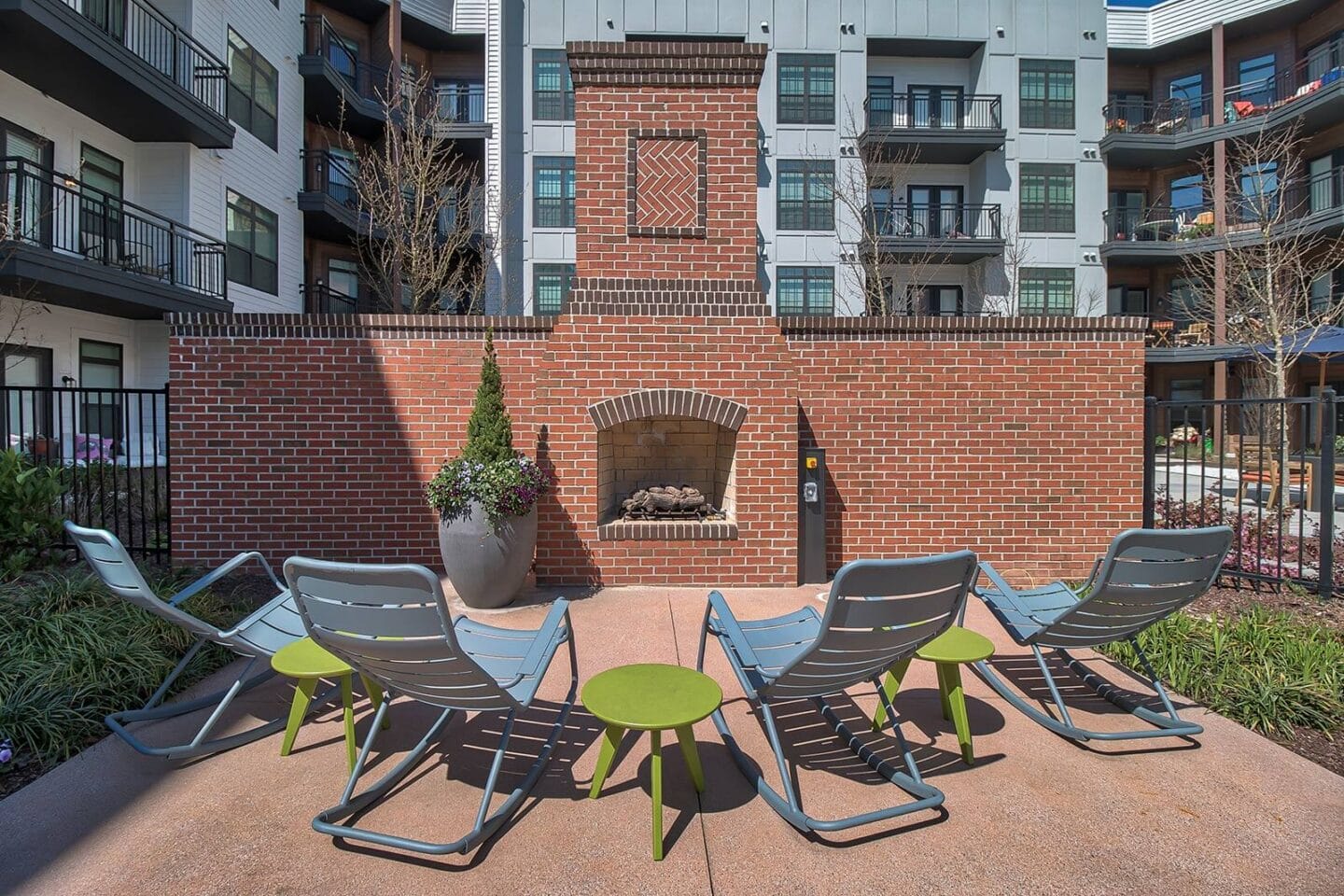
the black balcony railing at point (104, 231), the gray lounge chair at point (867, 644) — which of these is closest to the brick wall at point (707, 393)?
the gray lounge chair at point (867, 644)

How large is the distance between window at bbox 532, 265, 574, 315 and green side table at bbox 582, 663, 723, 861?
17394mm

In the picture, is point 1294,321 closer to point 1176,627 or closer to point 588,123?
point 1176,627

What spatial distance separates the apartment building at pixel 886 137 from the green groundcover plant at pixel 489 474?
45.6 feet

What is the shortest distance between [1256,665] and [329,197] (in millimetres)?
20707

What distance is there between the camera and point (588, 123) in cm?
638

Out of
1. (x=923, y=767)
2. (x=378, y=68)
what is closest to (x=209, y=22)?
(x=378, y=68)

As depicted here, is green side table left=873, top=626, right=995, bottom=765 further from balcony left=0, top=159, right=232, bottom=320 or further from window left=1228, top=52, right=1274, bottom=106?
window left=1228, top=52, right=1274, bottom=106

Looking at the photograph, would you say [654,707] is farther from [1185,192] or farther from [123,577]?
[1185,192]

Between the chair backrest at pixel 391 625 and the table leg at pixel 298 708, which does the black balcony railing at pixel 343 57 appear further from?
the chair backrest at pixel 391 625

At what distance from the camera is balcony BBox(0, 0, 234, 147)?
9.98 metres

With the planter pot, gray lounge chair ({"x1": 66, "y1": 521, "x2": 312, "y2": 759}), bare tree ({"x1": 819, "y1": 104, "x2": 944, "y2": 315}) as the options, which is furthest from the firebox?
bare tree ({"x1": 819, "y1": 104, "x2": 944, "y2": 315})

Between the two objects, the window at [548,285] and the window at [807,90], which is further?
the window at [807,90]

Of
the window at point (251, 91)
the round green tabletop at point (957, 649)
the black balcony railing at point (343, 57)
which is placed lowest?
the round green tabletop at point (957, 649)

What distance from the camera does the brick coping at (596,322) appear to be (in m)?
6.18
